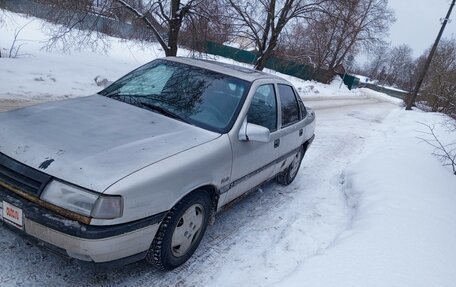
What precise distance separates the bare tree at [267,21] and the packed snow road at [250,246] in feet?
31.9

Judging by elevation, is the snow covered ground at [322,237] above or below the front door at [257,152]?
below

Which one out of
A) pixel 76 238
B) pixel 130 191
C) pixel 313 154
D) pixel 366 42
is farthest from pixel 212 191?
pixel 366 42

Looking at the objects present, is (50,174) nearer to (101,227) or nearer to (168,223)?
(101,227)

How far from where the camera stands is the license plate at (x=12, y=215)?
2.54 m

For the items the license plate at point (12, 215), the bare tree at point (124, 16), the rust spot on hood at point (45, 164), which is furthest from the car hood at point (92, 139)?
the bare tree at point (124, 16)

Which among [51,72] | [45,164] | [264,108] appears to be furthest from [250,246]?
[51,72]

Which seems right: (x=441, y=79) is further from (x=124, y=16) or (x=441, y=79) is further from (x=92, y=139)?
(x=92, y=139)

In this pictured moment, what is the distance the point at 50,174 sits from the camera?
2.48 meters

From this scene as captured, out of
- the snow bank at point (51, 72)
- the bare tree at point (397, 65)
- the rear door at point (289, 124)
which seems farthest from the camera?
the bare tree at point (397, 65)

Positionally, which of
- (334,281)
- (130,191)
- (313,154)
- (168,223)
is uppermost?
(130,191)

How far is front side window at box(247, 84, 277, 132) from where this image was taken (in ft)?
13.0

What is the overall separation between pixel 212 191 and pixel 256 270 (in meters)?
0.83

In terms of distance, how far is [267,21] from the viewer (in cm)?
1581

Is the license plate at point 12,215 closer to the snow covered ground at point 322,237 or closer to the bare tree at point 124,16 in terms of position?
the snow covered ground at point 322,237
